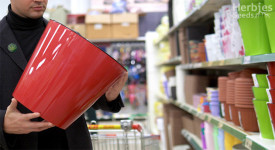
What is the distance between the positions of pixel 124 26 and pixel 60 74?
4.72m

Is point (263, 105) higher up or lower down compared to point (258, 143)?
higher up

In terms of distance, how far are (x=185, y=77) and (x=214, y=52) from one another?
0.98 m

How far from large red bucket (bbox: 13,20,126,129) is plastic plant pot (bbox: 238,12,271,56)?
785mm

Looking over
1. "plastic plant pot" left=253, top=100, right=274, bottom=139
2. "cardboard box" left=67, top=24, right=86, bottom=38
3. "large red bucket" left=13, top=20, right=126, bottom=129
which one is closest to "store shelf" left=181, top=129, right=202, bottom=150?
"plastic plant pot" left=253, top=100, right=274, bottom=139

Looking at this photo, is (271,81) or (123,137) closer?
(271,81)

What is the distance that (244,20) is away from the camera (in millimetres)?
1381

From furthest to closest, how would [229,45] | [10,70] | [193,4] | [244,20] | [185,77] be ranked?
[185,77]
[193,4]
[229,45]
[244,20]
[10,70]

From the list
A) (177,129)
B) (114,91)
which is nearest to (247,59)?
(114,91)

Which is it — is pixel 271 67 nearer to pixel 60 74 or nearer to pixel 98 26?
pixel 60 74

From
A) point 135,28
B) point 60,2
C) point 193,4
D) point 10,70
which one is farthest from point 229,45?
point 60,2

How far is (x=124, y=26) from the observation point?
18.1 feet

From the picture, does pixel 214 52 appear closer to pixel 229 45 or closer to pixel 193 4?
pixel 229 45

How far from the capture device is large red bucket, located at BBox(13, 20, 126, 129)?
2.96ft

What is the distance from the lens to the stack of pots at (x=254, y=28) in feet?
4.33
